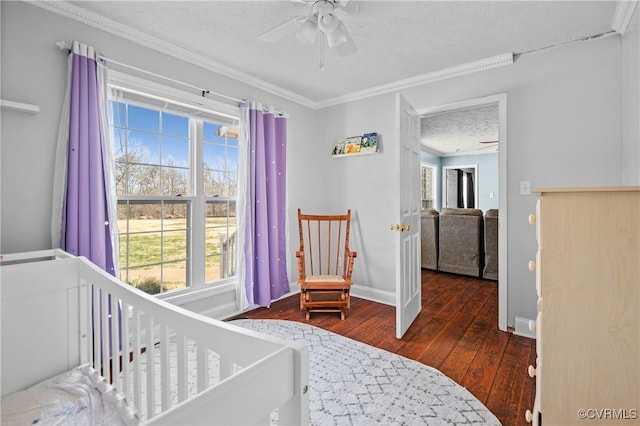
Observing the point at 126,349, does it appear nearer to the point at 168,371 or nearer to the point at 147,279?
the point at 168,371

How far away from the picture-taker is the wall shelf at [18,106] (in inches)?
63.8

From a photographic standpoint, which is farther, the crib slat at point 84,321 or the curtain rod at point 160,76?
the curtain rod at point 160,76

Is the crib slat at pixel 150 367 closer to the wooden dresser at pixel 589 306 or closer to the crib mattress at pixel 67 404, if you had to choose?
the crib mattress at pixel 67 404

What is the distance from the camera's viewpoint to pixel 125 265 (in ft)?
7.57

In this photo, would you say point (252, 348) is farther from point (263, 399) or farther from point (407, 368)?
point (407, 368)

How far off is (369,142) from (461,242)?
2182mm

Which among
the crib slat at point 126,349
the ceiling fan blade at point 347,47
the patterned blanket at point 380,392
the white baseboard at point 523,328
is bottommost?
the patterned blanket at point 380,392

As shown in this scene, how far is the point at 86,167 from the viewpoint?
6.22 feet

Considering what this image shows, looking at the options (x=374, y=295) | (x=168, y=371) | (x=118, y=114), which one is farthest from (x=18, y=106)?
(x=374, y=295)

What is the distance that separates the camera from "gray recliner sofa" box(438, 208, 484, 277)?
428cm

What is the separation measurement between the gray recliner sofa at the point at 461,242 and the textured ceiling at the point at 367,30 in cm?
229

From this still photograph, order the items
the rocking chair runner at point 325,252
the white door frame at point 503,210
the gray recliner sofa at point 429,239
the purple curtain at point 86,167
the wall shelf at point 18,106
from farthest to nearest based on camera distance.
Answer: the gray recliner sofa at point 429,239 < the rocking chair runner at point 325,252 < the white door frame at point 503,210 < the purple curtain at point 86,167 < the wall shelf at point 18,106

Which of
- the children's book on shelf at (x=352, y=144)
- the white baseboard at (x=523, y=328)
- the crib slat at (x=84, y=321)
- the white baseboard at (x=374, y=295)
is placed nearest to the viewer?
the crib slat at (x=84, y=321)

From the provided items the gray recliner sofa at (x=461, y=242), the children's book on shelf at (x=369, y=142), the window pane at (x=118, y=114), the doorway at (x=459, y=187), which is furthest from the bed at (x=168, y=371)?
the doorway at (x=459, y=187)
